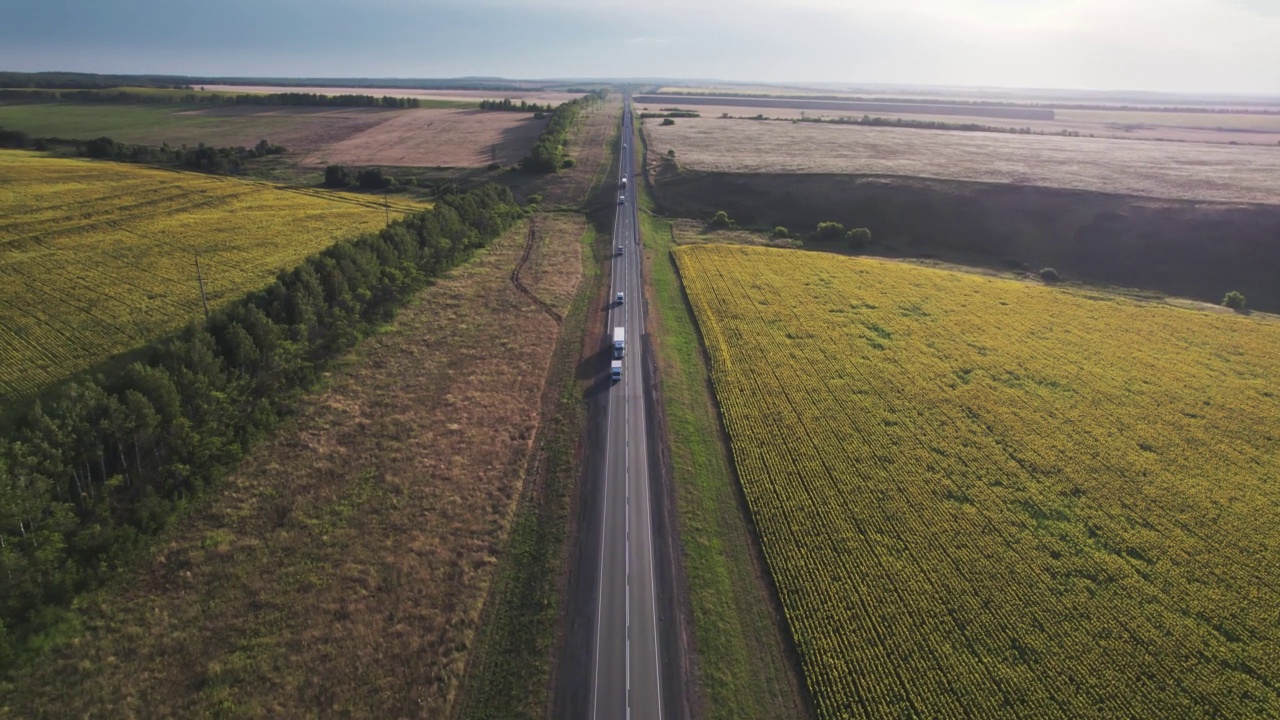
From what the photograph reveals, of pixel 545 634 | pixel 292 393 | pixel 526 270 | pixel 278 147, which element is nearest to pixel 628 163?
pixel 526 270

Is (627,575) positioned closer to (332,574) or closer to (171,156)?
(332,574)

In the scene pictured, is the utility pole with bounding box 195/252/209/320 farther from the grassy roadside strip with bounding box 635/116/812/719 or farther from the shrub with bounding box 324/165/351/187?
the shrub with bounding box 324/165/351/187

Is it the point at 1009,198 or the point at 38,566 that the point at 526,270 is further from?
the point at 1009,198

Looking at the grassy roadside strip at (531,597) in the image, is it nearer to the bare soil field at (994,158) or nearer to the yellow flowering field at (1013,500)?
the yellow flowering field at (1013,500)

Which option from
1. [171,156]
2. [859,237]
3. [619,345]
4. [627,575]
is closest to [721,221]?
[859,237]

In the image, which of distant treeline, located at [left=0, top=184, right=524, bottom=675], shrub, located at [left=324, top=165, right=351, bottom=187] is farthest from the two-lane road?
shrub, located at [left=324, top=165, right=351, bottom=187]

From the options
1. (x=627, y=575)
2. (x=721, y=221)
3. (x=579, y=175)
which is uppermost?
(x=579, y=175)

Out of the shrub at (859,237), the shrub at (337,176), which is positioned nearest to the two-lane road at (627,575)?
the shrub at (859,237)
